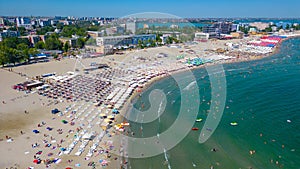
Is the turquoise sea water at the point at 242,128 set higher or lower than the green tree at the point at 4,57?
lower

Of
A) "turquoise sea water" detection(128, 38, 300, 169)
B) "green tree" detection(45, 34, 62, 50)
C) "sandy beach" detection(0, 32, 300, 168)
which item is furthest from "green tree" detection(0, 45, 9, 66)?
"turquoise sea water" detection(128, 38, 300, 169)

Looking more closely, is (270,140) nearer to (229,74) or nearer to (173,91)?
(173,91)

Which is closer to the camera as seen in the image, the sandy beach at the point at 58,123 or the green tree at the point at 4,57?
the sandy beach at the point at 58,123

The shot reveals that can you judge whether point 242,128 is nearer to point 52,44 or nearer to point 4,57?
point 4,57

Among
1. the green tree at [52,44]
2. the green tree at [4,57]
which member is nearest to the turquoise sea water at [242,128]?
the green tree at [4,57]

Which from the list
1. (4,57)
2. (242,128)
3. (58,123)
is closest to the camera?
(242,128)

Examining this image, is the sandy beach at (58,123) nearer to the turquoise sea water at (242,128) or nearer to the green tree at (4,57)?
the green tree at (4,57)

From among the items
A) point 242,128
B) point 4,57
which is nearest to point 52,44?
point 4,57

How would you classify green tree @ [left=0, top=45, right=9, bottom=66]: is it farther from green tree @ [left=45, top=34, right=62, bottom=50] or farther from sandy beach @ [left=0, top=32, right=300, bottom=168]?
green tree @ [left=45, top=34, right=62, bottom=50]

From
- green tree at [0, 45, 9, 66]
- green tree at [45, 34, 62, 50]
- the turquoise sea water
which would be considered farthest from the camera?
green tree at [45, 34, 62, 50]
